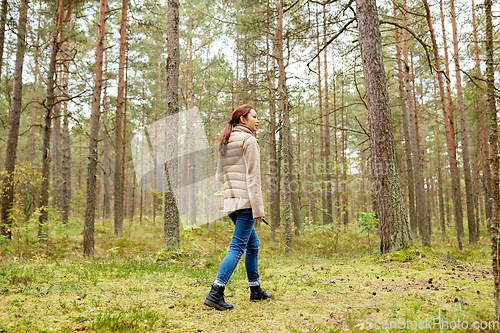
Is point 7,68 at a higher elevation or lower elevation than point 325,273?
higher

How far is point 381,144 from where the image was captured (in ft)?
18.7

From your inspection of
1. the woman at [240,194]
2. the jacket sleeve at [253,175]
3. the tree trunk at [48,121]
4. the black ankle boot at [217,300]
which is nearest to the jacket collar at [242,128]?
the woman at [240,194]

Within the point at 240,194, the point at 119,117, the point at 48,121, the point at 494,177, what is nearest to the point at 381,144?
the point at 494,177

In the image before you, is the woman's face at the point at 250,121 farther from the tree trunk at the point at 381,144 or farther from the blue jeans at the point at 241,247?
the tree trunk at the point at 381,144

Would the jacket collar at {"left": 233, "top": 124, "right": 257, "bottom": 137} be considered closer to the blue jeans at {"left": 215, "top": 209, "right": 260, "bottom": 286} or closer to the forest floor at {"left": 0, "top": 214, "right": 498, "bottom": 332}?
the blue jeans at {"left": 215, "top": 209, "right": 260, "bottom": 286}

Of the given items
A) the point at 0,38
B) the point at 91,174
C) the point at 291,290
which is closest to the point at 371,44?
the point at 291,290

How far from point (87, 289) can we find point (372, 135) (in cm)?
560

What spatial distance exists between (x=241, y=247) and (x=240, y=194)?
607 mm

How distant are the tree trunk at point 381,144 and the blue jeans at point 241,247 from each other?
334cm

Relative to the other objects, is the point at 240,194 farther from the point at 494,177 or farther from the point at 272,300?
the point at 494,177

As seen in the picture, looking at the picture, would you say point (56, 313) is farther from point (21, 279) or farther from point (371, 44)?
point (371, 44)

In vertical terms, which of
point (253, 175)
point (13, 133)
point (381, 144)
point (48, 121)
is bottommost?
point (253, 175)

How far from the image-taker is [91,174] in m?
8.60

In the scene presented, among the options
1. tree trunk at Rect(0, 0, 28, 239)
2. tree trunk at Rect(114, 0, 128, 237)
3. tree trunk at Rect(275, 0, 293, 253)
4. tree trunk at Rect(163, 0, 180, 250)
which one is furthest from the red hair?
tree trunk at Rect(114, 0, 128, 237)
